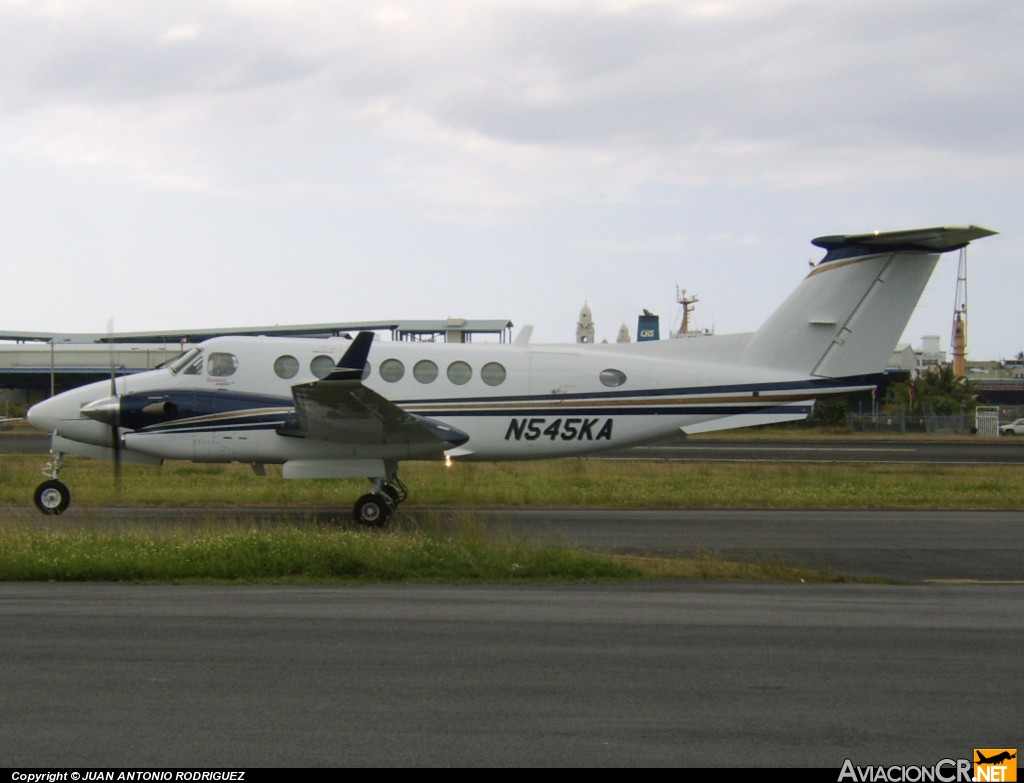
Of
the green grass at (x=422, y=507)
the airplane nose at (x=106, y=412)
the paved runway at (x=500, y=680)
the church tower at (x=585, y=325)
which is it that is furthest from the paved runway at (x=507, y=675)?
the church tower at (x=585, y=325)

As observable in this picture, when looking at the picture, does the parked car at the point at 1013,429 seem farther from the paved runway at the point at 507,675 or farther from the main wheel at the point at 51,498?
the main wheel at the point at 51,498

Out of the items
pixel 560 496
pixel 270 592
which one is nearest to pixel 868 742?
pixel 270 592

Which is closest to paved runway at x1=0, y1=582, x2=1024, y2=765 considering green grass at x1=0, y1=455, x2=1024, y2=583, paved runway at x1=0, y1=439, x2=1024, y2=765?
paved runway at x1=0, y1=439, x2=1024, y2=765

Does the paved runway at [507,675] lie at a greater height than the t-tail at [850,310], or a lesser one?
lesser

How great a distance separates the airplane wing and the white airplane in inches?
2.7

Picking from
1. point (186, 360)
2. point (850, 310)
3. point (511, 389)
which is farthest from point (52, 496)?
point (850, 310)

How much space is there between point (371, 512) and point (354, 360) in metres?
2.72

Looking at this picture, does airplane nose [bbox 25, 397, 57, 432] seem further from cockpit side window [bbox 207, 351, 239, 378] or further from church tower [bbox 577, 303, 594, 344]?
church tower [bbox 577, 303, 594, 344]

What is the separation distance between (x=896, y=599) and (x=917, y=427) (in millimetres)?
57154

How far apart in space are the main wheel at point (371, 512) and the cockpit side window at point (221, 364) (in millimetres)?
3471

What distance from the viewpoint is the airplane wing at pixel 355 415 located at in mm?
17031

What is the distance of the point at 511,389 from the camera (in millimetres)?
19734

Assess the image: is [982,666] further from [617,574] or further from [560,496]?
[560,496]

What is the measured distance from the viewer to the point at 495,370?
19.8m
